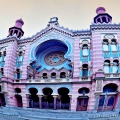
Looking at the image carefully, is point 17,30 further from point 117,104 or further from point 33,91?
point 117,104

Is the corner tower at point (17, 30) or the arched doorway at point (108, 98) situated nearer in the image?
the arched doorway at point (108, 98)

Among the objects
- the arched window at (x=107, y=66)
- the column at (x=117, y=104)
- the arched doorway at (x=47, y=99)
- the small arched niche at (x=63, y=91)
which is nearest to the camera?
the column at (x=117, y=104)

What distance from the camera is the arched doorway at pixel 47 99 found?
851 inches

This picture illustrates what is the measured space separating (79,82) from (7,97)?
13.7 metres

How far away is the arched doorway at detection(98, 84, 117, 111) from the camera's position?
60.4 feet

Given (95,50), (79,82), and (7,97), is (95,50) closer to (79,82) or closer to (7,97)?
(79,82)

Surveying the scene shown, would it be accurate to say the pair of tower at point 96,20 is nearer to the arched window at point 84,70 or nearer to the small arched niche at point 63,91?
the arched window at point 84,70

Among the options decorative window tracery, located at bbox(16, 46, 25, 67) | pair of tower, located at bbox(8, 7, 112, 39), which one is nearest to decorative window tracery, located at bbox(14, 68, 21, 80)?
decorative window tracery, located at bbox(16, 46, 25, 67)

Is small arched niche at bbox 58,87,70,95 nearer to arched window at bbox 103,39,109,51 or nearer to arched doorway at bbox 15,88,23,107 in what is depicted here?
arched doorway at bbox 15,88,23,107

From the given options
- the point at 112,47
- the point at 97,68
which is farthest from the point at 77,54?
the point at 112,47

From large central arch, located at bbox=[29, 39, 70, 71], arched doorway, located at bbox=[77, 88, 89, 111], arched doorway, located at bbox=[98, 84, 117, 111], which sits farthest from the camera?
large central arch, located at bbox=[29, 39, 70, 71]

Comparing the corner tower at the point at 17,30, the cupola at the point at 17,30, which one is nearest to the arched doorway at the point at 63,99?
A: the cupola at the point at 17,30

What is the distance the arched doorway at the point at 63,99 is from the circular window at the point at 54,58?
6.41 meters

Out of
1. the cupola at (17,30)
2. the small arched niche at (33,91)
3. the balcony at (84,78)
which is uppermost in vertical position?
the cupola at (17,30)
